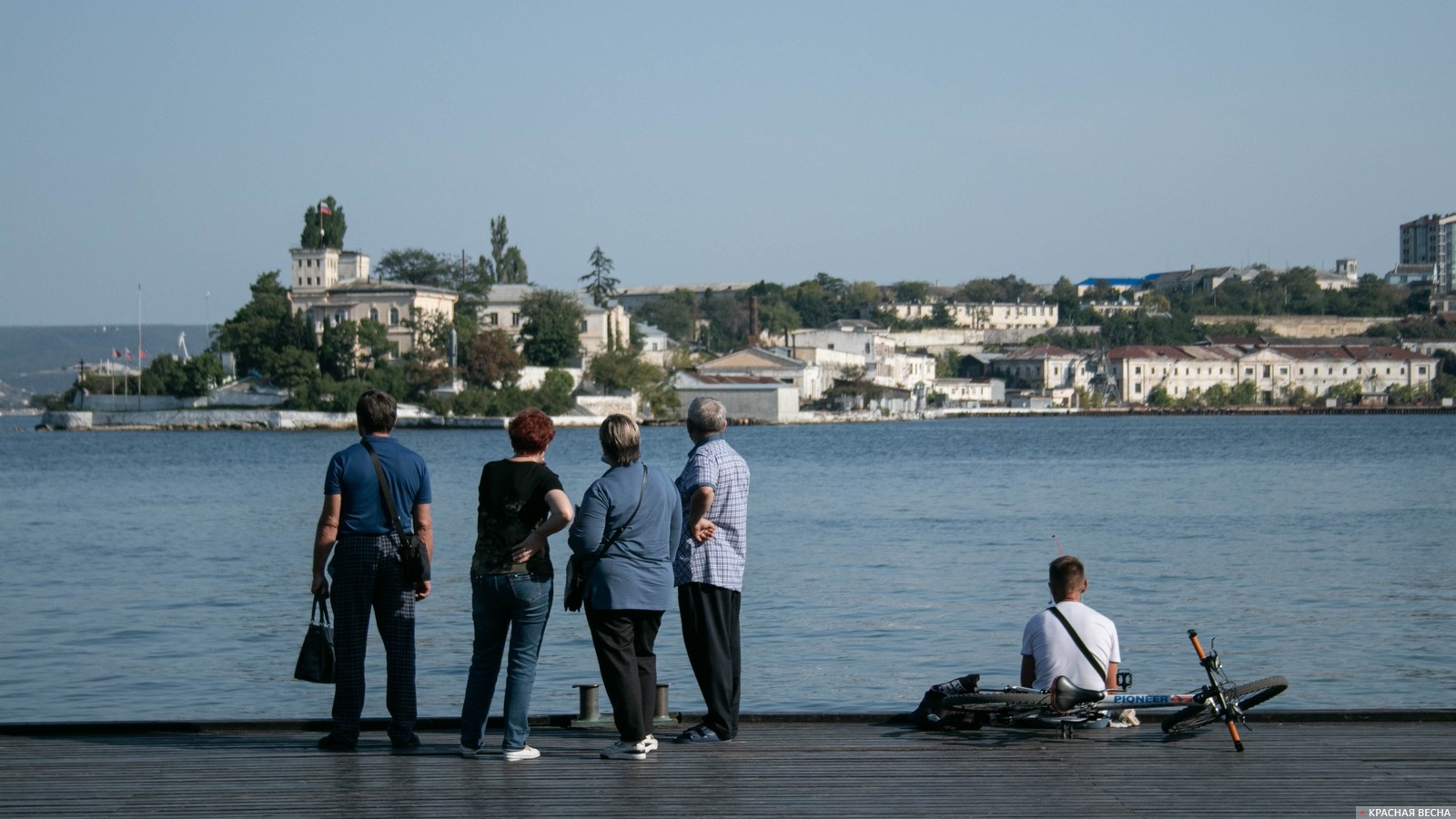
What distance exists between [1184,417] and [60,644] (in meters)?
153

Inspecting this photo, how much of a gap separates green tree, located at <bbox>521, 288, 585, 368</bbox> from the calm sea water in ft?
181

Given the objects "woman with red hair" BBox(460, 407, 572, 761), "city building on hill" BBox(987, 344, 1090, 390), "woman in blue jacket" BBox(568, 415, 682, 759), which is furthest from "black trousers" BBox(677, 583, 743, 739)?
"city building on hill" BBox(987, 344, 1090, 390)

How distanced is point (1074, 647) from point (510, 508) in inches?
111

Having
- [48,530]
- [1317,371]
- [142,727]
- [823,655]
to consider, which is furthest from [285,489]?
[1317,371]

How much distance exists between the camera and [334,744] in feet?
24.3

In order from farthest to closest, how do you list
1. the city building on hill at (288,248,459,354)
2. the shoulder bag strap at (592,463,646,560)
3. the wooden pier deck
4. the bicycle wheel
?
the city building on hill at (288,248,459,354) → the bicycle wheel → the shoulder bag strap at (592,463,646,560) → the wooden pier deck

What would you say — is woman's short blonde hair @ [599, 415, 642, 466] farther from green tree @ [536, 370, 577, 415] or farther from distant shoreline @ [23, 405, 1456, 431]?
green tree @ [536, 370, 577, 415]

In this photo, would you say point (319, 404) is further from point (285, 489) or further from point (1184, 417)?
point (1184, 417)

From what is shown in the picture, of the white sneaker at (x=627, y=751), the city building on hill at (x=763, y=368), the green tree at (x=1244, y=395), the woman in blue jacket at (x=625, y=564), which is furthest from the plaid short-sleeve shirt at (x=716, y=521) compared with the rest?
the green tree at (x=1244, y=395)

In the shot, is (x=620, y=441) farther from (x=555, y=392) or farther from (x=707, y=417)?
(x=555, y=392)

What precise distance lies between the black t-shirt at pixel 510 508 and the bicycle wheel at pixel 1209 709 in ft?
10.1

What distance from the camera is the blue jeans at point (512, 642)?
6.97 meters

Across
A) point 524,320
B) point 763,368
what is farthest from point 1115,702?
point 763,368

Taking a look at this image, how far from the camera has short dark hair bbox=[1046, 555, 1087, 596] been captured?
7348 millimetres
